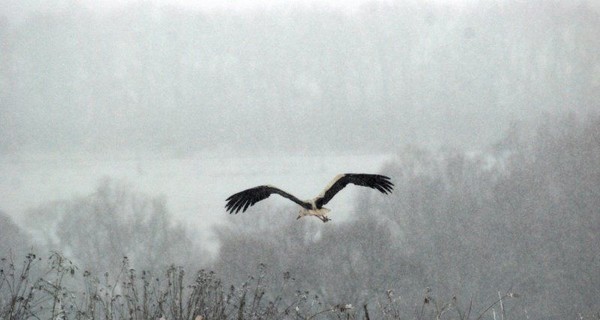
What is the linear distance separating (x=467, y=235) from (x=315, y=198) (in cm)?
1621

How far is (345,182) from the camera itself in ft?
16.4

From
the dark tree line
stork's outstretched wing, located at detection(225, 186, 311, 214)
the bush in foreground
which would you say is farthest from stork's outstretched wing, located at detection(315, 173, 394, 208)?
the dark tree line

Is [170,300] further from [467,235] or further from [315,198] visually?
[467,235]

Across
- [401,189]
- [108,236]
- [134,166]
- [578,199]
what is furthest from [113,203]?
[578,199]

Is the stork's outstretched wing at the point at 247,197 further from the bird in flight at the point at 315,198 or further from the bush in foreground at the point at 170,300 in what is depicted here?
the bush in foreground at the point at 170,300

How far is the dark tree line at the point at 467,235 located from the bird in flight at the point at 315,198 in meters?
11.5

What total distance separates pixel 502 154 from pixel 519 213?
2656mm

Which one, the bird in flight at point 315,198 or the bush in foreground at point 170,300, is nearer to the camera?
the bird in flight at point 315,198

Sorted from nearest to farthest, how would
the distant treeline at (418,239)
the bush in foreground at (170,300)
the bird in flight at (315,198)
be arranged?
1. the bird in flight at (315,198)
2. the bush in foreground at (170,300)
3. the distant treeline at (418,239)

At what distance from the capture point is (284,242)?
1800 cm

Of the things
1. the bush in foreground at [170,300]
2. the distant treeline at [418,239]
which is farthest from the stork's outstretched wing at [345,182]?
the distant treeline at [418,239]

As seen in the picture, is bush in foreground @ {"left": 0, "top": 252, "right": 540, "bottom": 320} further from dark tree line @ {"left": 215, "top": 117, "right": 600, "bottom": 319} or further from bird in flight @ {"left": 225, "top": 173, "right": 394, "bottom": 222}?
dark tree line @ {"left": 215, "top": 117, "right": 600, "bottom": 319}

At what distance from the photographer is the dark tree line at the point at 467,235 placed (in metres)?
17.5

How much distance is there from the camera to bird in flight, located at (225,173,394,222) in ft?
14.5
